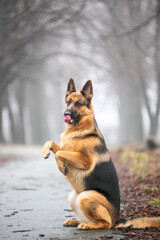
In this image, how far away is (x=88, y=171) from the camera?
16.3 feet

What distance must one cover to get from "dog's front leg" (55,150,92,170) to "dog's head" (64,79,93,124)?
507 mm

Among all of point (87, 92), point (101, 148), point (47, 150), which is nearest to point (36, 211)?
point (47, 150)

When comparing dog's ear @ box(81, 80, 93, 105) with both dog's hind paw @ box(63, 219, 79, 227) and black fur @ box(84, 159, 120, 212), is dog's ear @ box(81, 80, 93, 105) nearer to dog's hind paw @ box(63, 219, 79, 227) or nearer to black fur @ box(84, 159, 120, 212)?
black fur @ box(84, 159, 120, 212)

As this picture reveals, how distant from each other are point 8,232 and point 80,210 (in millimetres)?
1138

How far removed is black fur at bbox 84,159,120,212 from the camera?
4.93m

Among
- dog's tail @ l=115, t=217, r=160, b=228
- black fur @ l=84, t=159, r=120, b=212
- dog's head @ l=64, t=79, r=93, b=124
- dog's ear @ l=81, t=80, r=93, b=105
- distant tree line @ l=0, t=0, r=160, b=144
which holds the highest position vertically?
distant tree line @ l=0, t=0, r=160, b=144

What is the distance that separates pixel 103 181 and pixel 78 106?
1.24 m

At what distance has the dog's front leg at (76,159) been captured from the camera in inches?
189

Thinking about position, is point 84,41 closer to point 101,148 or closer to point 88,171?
point 101,148

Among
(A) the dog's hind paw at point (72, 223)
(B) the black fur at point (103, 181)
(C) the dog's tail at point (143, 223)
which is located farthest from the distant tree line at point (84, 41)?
(A) the dog's hind paw at point (72, 223)

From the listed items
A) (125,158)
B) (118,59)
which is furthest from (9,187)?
(118,59)

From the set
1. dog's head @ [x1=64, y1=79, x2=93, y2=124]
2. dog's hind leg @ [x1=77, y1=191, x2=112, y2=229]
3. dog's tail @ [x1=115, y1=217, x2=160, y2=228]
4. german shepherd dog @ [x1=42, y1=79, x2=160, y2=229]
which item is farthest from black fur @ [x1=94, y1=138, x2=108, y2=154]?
dog's tail @ [x1=115, y1=217, x2=160, y2=228]

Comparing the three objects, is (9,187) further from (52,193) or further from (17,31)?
(17,31)

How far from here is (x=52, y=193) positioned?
8680 mm
